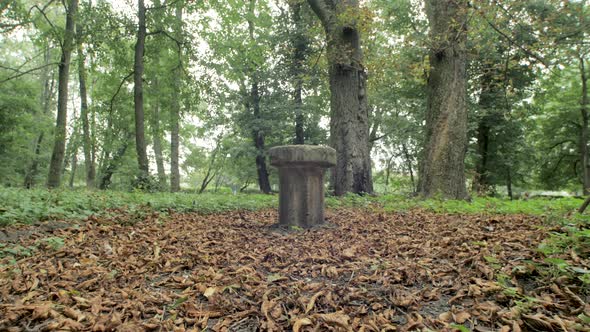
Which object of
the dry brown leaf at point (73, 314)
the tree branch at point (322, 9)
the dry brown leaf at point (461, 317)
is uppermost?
the tree branch at point (322, 9)

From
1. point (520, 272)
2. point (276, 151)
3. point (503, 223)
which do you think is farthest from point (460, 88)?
point (520, 272)

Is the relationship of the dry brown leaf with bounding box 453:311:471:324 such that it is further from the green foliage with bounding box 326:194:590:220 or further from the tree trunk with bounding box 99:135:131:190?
the tree trunk with bounding box 99:135:131:190

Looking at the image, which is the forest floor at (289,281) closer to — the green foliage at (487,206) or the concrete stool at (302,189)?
the concrete stool at (302,189)

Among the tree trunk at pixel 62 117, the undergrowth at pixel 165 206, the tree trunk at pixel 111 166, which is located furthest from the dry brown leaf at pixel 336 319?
the tree trunk at pixel 111 166

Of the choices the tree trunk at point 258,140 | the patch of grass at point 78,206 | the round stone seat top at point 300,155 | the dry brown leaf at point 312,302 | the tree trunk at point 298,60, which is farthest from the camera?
the tree trunk at point 258,140

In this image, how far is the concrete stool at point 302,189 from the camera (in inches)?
175

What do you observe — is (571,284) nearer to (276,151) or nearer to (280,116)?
(276,151)

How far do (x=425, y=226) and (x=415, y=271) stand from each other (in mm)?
1788

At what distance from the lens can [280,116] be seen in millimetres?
15938

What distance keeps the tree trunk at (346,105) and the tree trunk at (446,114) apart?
5.31 feet

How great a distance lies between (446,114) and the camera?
22.3ft

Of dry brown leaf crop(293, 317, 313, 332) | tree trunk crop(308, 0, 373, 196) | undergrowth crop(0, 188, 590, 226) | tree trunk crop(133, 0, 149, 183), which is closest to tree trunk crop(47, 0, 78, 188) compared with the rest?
tree trunk crop(133, 0, 149, 183)

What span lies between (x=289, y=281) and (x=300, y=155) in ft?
6.61

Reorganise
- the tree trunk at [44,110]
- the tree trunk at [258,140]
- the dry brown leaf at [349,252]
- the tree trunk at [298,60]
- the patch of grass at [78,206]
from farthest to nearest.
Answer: the tree trunk at [44,110], the tree trunk at [258,140], the tree trunk at [298,60], the patch of grass at [78,206], the dry brown leaf at [349,252]
